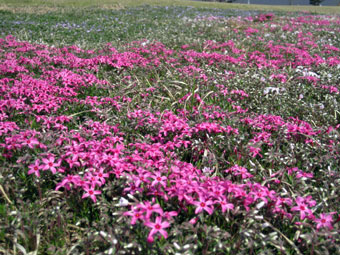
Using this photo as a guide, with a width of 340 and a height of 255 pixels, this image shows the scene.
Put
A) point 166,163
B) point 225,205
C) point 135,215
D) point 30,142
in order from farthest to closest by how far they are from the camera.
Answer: point 166,163, point 30,142, point 225,205, point 135,215

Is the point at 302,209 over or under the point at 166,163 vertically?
under

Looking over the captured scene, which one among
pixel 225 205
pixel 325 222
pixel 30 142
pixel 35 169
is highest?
pixel 30 142

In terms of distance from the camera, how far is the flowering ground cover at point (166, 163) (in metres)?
2.69

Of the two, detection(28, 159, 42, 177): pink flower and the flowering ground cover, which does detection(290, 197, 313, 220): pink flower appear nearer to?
the flowering ground cover

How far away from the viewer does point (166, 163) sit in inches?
140

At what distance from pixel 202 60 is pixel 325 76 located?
148 inches

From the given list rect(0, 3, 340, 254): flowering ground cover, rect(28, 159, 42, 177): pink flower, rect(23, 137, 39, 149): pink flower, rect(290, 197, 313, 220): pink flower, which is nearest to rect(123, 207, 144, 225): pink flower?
rect(0, 3, 340, 254): flowering ground cover

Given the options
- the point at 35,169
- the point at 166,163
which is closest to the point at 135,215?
the point at 166,163

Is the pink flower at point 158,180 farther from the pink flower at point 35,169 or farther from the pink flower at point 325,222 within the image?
the pink flower at point 325,222

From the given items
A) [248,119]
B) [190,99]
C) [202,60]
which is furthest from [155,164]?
[202,60]

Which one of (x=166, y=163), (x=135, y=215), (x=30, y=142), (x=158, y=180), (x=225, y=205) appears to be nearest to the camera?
(x=135, y=215)

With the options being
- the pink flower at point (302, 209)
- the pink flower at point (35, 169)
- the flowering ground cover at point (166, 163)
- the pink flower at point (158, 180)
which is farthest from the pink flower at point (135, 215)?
the pink flower at point (302, 209)

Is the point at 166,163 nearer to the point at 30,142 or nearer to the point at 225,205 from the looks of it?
the point at 225,205

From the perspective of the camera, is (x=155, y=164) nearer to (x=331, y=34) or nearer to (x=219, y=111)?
(x=219, y=111)
